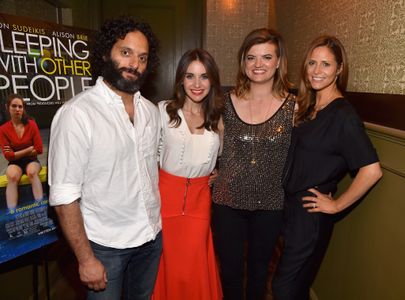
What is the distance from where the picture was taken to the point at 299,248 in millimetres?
1535

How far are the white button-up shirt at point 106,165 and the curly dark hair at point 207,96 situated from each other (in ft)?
1.14

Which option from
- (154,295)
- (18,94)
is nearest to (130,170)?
(18,94)

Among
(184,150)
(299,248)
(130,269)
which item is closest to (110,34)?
(184,150)

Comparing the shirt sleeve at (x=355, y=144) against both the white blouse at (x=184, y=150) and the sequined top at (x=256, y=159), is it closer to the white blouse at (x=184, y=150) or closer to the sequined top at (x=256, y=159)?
the sequined top at (x=256, y=159)

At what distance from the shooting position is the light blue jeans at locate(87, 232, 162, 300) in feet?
4.29

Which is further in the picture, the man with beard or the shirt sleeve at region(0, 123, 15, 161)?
the shirt sleeve at region(0, 123, 15, 161)

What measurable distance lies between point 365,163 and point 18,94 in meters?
1.55

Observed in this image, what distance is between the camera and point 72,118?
1121 millimetres

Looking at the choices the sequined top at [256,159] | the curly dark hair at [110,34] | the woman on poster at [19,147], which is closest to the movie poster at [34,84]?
the woman on poster at [19,147]

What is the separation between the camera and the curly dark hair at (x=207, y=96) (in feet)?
5.53

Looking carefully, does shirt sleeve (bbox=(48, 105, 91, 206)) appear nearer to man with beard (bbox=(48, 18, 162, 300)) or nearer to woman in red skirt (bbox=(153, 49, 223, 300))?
man with beard (bbox=(48, 18, 162, 300))

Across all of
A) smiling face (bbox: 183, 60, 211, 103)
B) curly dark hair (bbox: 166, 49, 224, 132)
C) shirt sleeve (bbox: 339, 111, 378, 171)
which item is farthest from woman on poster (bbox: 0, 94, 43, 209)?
shirt sleeve (bbox: 339, 111, 378, 171)

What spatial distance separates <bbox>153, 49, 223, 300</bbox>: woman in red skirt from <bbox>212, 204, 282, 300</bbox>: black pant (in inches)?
3.5

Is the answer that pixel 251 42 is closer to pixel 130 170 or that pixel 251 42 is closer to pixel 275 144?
pixel 275 144
